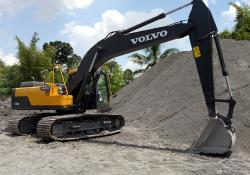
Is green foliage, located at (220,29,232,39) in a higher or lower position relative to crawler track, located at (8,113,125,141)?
higher

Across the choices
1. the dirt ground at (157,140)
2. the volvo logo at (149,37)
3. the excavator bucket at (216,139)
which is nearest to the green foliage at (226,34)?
the dirt ground at (157,140)

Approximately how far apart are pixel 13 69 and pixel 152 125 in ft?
80.2

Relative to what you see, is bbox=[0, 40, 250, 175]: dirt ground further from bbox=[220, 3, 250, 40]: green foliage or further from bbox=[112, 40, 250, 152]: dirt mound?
bbox=[220, 3, 250, 40]: green foliage

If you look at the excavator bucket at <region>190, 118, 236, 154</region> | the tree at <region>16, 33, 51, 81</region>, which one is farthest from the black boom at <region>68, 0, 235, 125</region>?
the tree at <region>16, 33, 51, 81</region>

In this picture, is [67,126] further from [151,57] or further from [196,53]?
[151,57]

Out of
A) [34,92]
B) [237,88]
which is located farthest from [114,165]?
[237,88]

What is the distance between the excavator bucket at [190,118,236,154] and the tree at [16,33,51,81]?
26.3 meters

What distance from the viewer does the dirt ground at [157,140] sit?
809 cm

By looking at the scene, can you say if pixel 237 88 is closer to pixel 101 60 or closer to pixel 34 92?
pixel 101 60

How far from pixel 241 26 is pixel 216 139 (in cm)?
2150

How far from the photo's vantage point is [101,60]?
38.5 ft

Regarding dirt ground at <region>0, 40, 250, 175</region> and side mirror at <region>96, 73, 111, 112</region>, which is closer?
dirt ground at <region>0, 40, 250, 175</region>

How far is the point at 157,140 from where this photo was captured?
1142 cm

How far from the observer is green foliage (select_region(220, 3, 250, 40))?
28.2m
